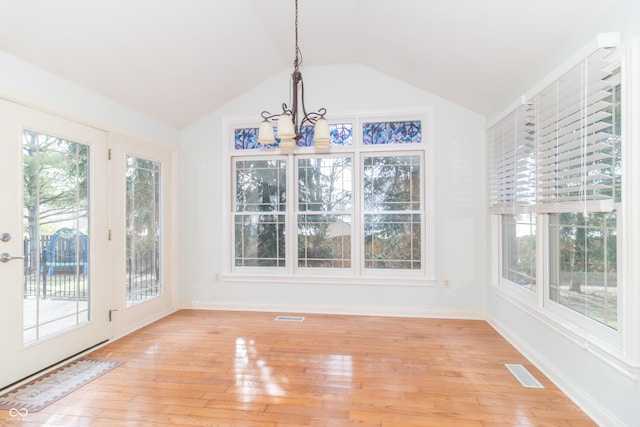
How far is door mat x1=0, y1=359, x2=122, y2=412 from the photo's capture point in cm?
232

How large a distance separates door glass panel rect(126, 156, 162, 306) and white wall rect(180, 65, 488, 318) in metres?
0.47

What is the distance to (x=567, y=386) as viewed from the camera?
2.44 meters

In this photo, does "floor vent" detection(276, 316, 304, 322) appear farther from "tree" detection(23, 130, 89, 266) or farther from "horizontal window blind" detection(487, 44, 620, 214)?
"horizontal window blind" detection(487, 44, 620, 214)

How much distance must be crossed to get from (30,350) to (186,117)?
9.65 ft

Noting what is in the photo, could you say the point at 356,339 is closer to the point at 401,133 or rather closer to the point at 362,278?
the point at 362,278

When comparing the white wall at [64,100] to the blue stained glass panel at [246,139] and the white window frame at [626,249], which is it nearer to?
the blue stained glass panel at [246,139]

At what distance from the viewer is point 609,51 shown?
6.54 feet

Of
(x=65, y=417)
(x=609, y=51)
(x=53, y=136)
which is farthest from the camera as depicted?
(x=53, y=136)

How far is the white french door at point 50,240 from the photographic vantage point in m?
2.54

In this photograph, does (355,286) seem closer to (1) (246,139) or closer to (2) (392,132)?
(2) (392,132)

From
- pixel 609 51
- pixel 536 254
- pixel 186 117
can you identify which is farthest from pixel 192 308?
pixel 609 51

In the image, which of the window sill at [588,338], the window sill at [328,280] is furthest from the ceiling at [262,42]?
the window sill at [328,280]

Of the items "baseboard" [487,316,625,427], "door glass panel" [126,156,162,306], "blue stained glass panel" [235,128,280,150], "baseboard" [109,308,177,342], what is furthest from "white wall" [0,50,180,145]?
"baseboard" [487,316,625,427]

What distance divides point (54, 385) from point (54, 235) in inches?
45.0
